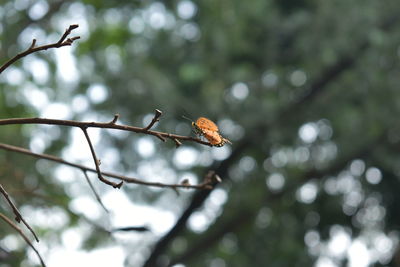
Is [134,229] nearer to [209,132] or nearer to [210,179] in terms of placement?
[210,179]

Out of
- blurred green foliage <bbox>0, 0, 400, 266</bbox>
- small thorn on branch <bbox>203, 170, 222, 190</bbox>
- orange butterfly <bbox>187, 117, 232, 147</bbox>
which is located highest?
blurred green foliage <bbox>0, 0, 400, 266</bbox>

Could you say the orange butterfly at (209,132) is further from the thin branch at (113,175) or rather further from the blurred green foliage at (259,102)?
the blurred green foliage at (259,102)

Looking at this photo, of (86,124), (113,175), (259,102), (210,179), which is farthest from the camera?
(259,102)

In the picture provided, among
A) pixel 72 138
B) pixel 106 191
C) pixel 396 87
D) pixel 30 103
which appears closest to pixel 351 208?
pixel 396 87

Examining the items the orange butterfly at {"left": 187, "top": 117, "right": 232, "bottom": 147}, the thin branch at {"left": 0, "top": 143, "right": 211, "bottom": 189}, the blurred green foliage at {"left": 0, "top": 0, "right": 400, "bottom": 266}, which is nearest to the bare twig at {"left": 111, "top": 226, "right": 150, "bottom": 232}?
the thin branch at {"left": 0, "top": 143, "right": 211, "bottom": 189}

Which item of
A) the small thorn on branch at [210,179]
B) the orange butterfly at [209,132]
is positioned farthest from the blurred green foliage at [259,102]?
the orange butterfly at [209,132]

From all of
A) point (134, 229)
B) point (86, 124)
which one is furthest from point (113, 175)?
point (86, 124)

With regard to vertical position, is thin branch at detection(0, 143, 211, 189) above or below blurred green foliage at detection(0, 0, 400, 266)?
below

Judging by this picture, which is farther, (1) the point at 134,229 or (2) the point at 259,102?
(2) the point at 259,102

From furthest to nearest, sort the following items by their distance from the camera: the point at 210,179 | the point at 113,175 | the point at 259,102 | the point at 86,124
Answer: the point at 259,102 < the point at 210,179 < the point at 113,175 < the point at 86,124

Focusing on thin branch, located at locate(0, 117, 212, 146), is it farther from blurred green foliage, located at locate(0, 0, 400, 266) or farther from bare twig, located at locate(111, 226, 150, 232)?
blurred green foliage, located at locate(0, 0, 400, 266)

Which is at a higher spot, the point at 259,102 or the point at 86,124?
the point at 259,102

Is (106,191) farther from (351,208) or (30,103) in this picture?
(351,208)
